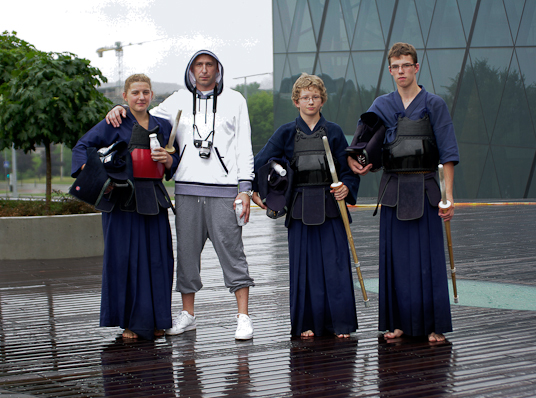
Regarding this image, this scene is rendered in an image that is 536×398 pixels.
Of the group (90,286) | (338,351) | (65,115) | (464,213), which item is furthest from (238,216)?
(464,213)

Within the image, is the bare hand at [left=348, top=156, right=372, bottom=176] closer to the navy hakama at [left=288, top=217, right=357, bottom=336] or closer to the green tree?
the navy hakama at [left=288, top=217, right=357, bottom=336]

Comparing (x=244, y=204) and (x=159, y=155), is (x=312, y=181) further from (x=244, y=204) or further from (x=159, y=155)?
(x=159, y=155)

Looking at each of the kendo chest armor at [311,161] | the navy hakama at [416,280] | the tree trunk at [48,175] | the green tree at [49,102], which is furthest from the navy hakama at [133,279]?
the tree trunk at [48,175]

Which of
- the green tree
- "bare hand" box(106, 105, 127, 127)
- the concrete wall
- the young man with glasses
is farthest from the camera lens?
the concrete wall

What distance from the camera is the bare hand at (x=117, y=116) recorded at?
4637 millimetres

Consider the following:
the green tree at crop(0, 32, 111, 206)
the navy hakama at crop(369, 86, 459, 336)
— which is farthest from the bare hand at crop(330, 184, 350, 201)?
the green tree at crop(0, 32, 111, 206)

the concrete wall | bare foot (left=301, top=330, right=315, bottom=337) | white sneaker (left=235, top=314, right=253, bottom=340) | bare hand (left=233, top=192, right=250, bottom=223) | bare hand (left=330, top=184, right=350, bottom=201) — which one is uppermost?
bare hand (left=330, top=184, right=350, bottom=201)

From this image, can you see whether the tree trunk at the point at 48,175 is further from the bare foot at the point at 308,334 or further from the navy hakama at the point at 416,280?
the navy hakama at the point at 416,280

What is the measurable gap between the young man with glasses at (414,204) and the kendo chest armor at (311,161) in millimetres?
241

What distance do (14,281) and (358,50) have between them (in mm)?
18328

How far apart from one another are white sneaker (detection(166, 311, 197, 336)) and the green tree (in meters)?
4.33

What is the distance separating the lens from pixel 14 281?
717cm

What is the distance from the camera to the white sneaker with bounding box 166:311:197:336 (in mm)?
4734

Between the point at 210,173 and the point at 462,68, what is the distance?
62.5ft
